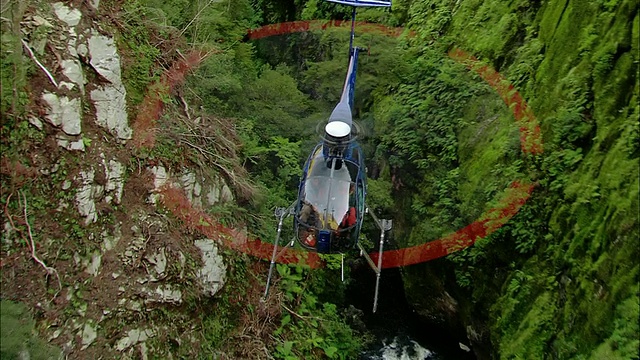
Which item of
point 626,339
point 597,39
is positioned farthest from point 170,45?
point 626,339

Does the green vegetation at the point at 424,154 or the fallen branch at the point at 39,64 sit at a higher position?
the fallen branch at the point at 39,64

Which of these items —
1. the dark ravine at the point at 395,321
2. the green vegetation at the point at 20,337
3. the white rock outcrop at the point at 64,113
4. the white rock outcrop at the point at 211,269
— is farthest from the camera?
the dark ravine at the point at 395,321

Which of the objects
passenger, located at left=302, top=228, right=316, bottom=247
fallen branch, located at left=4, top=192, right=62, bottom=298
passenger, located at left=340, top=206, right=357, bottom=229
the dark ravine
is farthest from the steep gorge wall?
the dark ravine

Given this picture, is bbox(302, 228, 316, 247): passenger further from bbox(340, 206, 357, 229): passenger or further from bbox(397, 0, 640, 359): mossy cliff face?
bbox(397, 0, 640, 359): mossy cliff face

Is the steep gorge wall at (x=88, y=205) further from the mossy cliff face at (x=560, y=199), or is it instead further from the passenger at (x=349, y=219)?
the mossy cliff face at (x=560, y=199)

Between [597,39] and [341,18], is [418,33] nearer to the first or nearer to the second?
[341,18]

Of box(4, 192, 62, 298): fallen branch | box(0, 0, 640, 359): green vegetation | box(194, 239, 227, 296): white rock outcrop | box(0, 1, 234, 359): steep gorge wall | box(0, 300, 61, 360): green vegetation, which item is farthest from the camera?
box(194, 239, 227, 296): white rock outcrop
